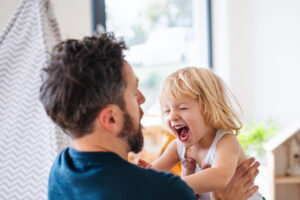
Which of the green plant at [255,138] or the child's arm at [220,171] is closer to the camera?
the child's arm at [220,171]

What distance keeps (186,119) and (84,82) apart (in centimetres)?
55

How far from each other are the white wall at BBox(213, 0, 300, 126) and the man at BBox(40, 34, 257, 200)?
2782 mm

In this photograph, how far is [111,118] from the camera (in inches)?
33.8

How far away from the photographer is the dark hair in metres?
0.81

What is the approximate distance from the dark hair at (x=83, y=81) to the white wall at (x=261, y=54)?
2.82 m

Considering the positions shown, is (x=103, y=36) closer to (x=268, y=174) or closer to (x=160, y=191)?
(x=160, y=191)

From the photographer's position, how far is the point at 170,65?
11.5ft

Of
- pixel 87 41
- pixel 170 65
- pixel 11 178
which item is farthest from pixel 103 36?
pixel 170 65

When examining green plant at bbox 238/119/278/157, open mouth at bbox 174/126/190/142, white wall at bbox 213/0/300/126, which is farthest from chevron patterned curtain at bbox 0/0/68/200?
white wall at bbox 213/0/300/126

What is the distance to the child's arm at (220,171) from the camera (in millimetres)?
1100

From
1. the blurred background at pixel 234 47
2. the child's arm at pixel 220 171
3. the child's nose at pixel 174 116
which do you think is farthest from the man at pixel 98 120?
the blurred background at pixel 234 47

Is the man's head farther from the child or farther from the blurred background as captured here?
the blurred background

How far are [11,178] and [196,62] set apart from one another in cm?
263

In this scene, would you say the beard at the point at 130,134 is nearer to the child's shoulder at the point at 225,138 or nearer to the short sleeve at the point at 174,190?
the short sleeve at the point at 174,190
